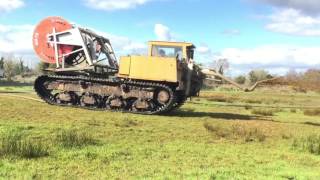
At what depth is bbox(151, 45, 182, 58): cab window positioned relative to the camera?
23.4m

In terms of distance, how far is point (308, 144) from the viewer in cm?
1501

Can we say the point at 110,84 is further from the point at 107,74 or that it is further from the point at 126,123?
the point at 126,123

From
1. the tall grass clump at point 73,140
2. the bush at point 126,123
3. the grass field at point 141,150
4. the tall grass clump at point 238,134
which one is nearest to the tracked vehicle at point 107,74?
the grass field at point 141,150

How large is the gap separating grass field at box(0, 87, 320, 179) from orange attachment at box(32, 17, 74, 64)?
5713 millimetres

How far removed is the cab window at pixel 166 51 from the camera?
23359 millimetres

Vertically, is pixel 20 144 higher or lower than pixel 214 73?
lower

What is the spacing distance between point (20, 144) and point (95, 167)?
196 centimetres

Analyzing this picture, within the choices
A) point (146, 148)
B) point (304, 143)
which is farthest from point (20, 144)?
point (304, 143)

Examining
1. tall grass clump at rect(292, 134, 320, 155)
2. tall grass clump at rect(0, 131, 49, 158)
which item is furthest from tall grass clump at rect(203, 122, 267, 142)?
tall grass clump at rect(0, 131, 49, 158)

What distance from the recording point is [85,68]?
24.5 meters

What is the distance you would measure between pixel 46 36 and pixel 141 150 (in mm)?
13553

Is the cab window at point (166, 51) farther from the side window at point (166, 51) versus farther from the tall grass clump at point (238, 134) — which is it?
the tall grass clump at point (238, 134)

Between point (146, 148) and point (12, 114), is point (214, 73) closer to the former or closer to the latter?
point (12, 114)

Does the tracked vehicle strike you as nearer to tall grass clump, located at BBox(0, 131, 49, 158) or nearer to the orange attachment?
the orange attachment
